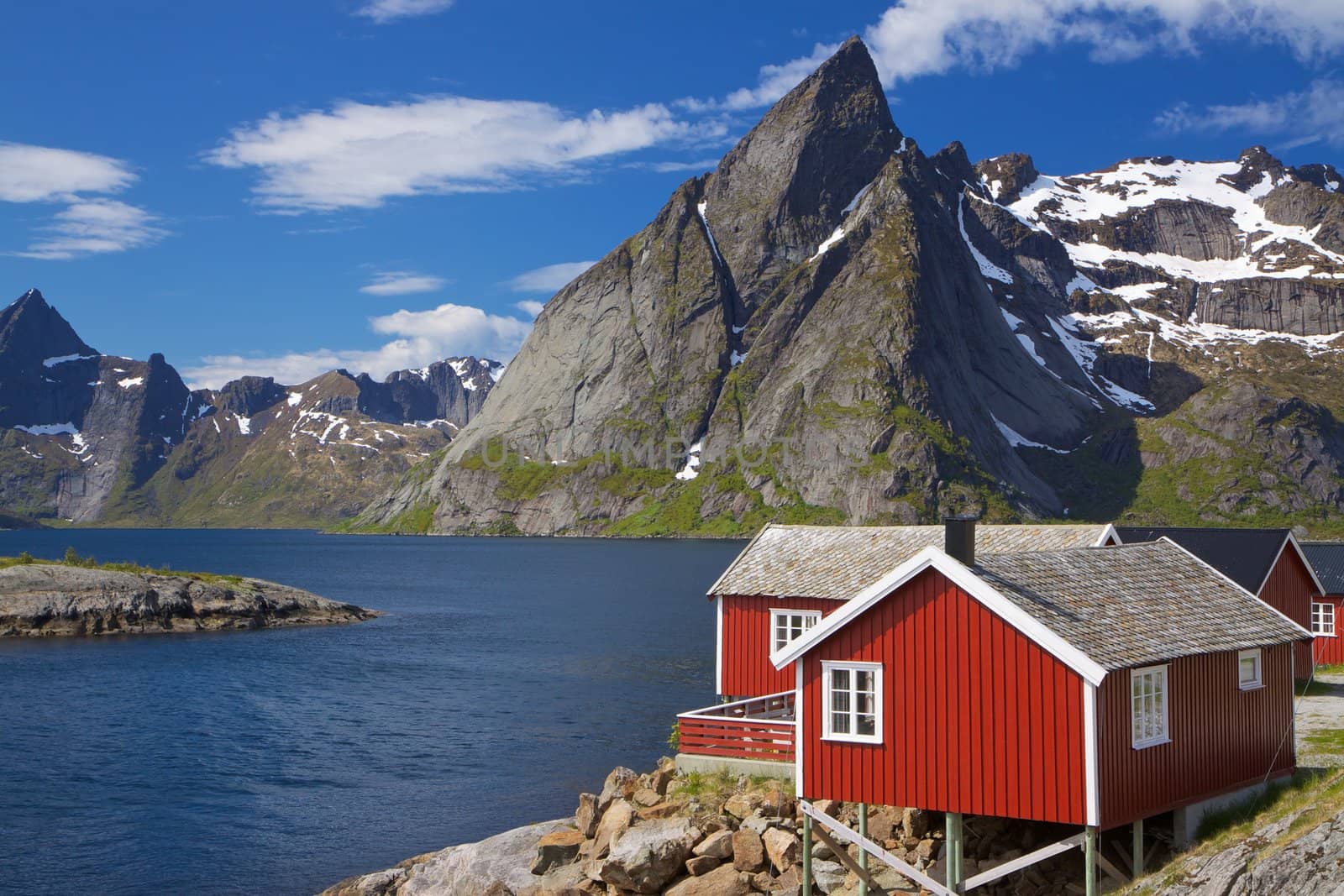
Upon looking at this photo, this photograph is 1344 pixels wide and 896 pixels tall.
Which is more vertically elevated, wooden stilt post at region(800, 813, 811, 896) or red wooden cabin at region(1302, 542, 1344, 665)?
red wooden cabin at region(1302, 542, 1344, 665)

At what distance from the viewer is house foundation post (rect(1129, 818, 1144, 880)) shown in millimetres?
23109

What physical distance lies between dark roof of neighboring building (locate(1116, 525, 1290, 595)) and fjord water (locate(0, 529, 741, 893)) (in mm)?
22261

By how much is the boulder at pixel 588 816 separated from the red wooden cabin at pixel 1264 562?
21.8 m

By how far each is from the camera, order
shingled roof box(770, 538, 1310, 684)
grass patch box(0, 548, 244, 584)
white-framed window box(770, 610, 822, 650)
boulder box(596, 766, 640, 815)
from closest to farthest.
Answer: shingled roof box(770, 538, 1310, 684) < boulder box(596, 766, 640, 815) < white-framed window box(770, 610, 822, 650) < grass patch box(0, 548, 244, 584)

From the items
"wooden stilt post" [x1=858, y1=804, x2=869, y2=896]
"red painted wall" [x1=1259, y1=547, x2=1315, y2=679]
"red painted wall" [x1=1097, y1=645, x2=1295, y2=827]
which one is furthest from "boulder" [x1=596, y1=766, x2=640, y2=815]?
"red painted wall" [x1=1259, y1=547, x2=1315, y2=679]

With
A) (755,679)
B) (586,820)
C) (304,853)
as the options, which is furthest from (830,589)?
(304,853)

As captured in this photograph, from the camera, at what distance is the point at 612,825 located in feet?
96.3

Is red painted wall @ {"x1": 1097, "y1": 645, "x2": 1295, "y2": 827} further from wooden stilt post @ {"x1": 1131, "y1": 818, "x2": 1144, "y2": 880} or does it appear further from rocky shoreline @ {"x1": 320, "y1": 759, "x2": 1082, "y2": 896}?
rocky shoreline @ {"x1": 320, "y1": 759, "x2": 1082, "y2": 896}

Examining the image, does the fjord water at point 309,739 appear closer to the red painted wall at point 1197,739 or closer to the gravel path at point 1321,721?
the red painted wall at point 1197,739

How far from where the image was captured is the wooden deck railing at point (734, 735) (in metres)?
30.4

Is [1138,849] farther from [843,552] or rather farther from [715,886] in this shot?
[843,552]

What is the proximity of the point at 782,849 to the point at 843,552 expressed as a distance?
13.2 metres

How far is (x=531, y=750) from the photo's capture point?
4984 centimetres

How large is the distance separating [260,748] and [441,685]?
1711cm
